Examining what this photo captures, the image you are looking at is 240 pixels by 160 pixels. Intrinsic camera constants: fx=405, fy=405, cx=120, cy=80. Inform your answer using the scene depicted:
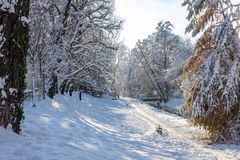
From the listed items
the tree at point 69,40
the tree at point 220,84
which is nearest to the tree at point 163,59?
the tree at point 69,40

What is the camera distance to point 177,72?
64.3 meters

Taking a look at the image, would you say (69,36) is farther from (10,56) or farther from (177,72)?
(177,72)

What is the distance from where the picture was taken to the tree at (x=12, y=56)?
9133 millimetres

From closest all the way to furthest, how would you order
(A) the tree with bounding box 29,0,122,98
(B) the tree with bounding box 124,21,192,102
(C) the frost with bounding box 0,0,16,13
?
(C) the frost with bounding box 0,0,16,13 → (A) the tree with bounding box 29,0,122,98 → (B) the tree with bounding box 124,21,192,102

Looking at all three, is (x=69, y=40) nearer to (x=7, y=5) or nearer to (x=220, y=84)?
A: (x=220, y=84)

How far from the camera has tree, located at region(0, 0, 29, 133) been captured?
913cm

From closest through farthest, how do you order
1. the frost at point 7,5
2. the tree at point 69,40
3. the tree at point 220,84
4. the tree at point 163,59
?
the frost at point 7,5 < the tree at point 220,84 < the tree at point 69,40 < the tree at point 163,59

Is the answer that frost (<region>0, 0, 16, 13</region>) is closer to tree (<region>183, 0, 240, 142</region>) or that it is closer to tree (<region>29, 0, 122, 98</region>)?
tree (<region>183, 0, 240, 142</region>)

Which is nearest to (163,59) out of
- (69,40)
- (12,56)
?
(69,40)

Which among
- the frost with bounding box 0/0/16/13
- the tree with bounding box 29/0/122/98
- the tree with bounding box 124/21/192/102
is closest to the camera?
the frost with bounding box 0/0/16/13

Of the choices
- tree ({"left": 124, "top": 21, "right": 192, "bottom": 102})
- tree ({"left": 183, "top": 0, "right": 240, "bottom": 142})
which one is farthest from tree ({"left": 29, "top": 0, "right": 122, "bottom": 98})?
tree ({"left": 124, "top": 21, "right": 192, "bottom": 102})

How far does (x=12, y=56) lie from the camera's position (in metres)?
9.34

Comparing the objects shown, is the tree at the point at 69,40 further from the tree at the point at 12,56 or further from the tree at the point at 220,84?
the tree at the point at 12,56

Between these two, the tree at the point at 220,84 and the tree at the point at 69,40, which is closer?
the tree at the point at 220,84
